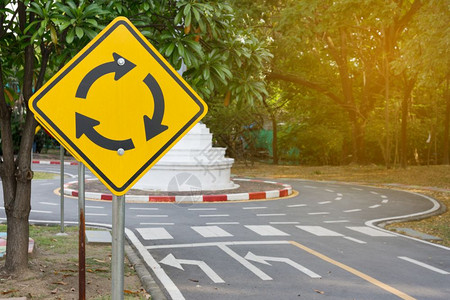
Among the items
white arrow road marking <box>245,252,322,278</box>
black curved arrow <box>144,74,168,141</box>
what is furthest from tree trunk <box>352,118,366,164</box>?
black curved arrow <box>144,74,168,141</box>

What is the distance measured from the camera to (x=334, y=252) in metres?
8.23

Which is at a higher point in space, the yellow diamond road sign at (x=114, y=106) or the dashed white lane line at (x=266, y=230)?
the yellow diamond road sign at (x=114, y=106)

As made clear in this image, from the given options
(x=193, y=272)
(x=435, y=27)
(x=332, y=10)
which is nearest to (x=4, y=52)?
(x=193, y=272)

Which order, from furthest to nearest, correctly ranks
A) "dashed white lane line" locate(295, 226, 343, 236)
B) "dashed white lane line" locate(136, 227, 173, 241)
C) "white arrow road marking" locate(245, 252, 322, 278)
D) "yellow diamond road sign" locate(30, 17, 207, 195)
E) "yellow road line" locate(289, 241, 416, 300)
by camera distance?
"dashed white lane line" locate(295, 226, 343, 236) < "dashed white lane line" locate(136, 227, 173, 241) < "white arrow road marking" locate(245, 252, 322, 278) < "yellow road line" locate(289, 241, 416, 300) < "yellow diamond road sign" locate(30, 17, 207, 195)

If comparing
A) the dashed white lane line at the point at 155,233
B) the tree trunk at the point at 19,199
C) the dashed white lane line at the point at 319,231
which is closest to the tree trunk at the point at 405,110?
the dashed white lane line at the point at 319,231

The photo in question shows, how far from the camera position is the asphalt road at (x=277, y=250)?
6.20 metres

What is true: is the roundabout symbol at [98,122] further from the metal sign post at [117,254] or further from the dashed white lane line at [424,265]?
the dashed white lane line at [424,265]

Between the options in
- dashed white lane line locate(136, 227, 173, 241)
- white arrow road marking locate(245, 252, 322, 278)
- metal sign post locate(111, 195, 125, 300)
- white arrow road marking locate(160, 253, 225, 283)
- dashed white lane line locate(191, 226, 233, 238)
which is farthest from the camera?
dashed white lane line locate(191, 226, 233, 238)

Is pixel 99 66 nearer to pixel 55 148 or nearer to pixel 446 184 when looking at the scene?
pixel 446 184

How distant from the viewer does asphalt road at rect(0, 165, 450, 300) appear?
6.20 meters

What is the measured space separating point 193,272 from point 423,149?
33.6m

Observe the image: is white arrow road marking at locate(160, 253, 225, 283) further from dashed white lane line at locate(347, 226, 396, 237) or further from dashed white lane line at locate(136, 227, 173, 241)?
dashed white lane line at locate(347, 226, 396, 237)

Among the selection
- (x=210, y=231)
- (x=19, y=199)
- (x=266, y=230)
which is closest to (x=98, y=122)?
(x=19, y=199)

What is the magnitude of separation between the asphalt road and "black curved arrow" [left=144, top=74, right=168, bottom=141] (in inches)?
128
